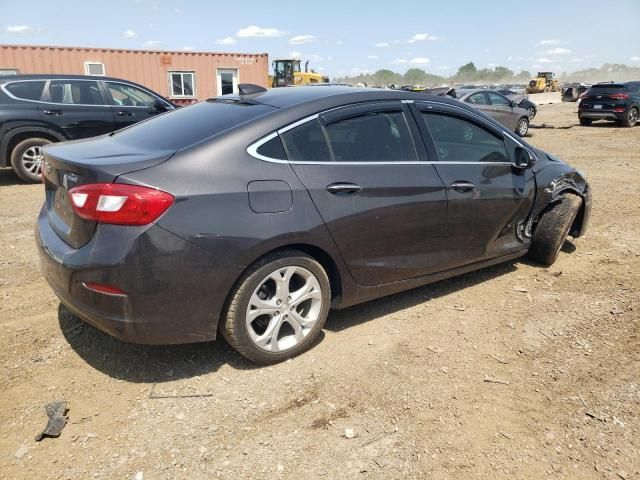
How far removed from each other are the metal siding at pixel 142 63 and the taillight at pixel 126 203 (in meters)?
18.7

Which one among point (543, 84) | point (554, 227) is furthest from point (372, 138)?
point (543, 84)

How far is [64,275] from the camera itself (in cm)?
266

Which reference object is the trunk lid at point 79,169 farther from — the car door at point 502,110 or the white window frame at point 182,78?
the white window frame at point 182,78

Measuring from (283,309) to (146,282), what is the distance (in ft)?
2.69

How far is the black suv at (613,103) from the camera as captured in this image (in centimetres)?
1784

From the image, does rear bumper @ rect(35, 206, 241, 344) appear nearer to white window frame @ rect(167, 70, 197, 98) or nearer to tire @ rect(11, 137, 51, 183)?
tire @ rect(11, 137, 51, 183)

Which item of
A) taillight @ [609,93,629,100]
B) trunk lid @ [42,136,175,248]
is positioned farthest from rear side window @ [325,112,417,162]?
taillight @ [609,93,629,100]

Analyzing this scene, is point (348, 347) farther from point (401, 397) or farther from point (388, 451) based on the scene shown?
point (388, 451)

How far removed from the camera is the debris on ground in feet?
7.97

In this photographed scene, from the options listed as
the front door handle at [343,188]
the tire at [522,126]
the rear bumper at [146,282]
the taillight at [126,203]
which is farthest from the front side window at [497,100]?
the taillight at [126,203]

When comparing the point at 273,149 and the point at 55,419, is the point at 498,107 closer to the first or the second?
the point at 273,149

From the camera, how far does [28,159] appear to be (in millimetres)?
8094

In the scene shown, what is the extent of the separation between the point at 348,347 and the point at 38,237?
2.06 m

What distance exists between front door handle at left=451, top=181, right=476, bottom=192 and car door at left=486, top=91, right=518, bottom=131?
12.0 meters
